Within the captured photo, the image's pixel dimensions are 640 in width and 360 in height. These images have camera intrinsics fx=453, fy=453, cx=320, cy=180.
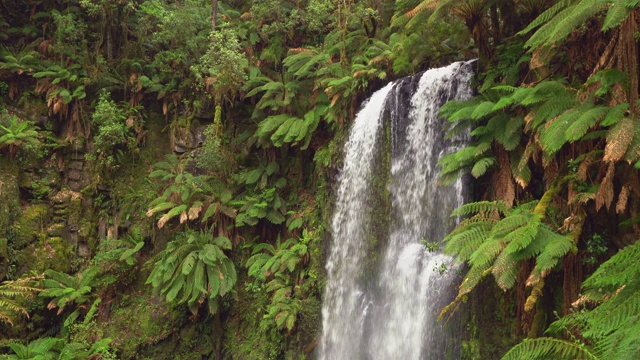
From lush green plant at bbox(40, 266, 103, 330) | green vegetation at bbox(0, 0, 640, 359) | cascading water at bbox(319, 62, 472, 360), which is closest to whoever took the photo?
green vegetation at bbox(0, 0, 640, 359)

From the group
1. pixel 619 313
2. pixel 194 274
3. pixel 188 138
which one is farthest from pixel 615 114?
pixel 188 138

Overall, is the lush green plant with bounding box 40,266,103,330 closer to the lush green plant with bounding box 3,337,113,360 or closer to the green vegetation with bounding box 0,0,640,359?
the green vegetation with bounding box 0,0,640,359

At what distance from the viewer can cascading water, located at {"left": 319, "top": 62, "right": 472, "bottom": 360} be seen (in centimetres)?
714

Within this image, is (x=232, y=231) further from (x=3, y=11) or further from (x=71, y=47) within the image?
(x=3, y=11)

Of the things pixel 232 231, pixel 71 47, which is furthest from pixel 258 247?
pixel 71 47

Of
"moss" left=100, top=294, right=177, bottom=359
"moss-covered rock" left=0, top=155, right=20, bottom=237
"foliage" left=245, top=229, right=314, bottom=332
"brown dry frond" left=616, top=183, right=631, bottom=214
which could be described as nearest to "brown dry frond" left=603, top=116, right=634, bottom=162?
"brown dry frond" left=616, top=183, right=631, bottom=214

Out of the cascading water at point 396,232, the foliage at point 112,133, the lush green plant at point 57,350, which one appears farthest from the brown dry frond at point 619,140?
the foliage at point 112,133

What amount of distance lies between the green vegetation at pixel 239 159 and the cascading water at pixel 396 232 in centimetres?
35

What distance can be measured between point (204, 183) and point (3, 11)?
333 inches

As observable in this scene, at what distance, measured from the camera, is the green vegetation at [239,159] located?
5.33 metres

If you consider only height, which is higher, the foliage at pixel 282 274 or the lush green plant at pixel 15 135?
the lush green plant at pixel 15 135

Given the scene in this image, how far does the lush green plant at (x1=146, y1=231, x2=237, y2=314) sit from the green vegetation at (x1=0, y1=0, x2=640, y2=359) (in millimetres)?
48

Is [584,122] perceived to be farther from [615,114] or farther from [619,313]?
[619,313]

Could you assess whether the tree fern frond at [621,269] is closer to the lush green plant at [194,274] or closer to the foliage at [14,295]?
the lush green plant at [194,274]
